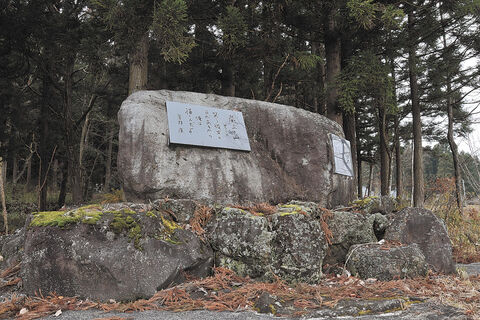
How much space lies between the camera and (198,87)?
410 inches

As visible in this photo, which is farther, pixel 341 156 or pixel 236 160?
pixel 341 156

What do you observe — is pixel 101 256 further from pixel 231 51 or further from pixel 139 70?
pixel 231 51

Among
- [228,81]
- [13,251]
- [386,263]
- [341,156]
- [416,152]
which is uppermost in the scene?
[228,81]

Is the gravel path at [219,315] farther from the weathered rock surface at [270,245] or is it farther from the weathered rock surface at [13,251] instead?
the weathered rock surface at [13,251]

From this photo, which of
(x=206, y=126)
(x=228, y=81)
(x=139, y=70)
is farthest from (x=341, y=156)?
(x=228, y=81)

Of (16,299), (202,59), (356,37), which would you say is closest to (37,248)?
(16,299)

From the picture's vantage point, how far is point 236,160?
516 cm

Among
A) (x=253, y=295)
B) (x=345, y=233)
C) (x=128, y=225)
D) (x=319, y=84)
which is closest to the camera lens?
(x=253, y=295)

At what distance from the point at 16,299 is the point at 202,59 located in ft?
25.6

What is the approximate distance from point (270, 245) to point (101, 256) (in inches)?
72.4

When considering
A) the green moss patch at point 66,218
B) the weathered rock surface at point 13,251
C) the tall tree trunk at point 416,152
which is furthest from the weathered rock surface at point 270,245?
the tall tree trunk at point 416,152

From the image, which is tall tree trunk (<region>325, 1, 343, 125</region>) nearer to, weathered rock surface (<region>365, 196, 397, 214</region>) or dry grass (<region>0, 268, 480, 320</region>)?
weathered rock surface (<region>365, 196, 397, 214</region>)

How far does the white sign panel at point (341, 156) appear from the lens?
19.3 ft

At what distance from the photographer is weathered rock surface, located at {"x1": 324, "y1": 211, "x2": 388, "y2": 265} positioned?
459 centimetres
